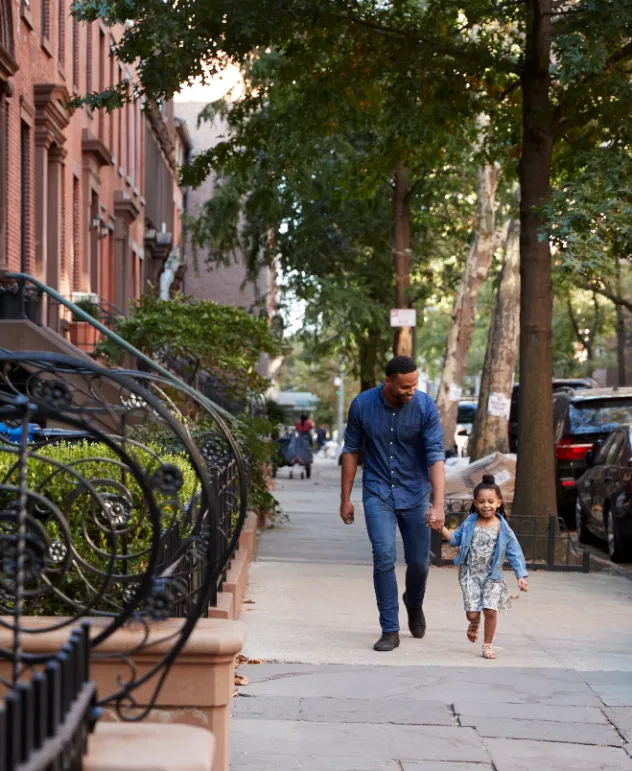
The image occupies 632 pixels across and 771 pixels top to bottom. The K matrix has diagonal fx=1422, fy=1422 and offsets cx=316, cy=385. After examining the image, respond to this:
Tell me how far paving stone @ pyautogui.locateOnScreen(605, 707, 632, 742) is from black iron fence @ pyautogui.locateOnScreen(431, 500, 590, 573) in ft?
22.0

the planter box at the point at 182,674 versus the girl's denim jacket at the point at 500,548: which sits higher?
the girl's denim jacket at the point at 500,548

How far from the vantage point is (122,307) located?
31.5 metres

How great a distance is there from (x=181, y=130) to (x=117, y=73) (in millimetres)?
19814

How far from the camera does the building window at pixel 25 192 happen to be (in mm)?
20031

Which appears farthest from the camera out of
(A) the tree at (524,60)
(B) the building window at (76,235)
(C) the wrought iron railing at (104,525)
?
(B) the building window at (76,235)

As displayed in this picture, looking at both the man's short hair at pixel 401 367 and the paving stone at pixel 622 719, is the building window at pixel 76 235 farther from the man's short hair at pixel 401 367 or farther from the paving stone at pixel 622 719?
the paving stone at pixel 622 719

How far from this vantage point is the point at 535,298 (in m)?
14.6

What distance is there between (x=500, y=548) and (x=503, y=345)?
17671 millimetres

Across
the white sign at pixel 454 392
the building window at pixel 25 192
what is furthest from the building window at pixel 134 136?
the building window at pixel 25 192

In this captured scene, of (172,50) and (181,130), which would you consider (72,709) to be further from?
(181,130)

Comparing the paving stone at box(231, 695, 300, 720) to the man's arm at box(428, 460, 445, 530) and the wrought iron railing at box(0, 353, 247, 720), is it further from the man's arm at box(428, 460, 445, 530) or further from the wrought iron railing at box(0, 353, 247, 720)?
the man's arm at box(428, 460, 445, 530)

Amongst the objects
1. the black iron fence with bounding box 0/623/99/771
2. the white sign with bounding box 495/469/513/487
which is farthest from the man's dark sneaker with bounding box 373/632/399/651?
the white sign with bounding box 495/469/513/487

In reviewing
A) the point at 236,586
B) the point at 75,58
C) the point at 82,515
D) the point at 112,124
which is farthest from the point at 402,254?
the point at 82,515

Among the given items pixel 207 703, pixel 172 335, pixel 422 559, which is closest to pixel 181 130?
pixel 172 335
